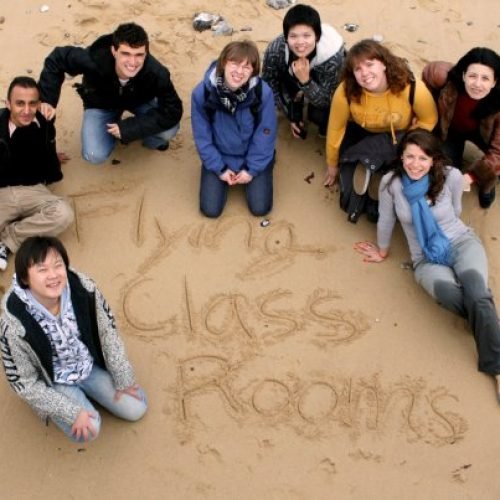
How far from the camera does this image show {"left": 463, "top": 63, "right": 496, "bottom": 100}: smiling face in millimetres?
4129

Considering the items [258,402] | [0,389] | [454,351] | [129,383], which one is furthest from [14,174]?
[454,351]

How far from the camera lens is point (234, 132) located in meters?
4.59

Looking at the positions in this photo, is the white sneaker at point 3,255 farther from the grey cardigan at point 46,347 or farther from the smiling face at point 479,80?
the smiling face at point 479,80

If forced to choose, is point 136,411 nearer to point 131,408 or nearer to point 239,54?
point 131,408

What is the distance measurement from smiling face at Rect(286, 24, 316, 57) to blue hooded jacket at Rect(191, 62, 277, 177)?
0.99 ft

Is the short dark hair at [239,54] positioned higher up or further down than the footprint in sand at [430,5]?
higher up

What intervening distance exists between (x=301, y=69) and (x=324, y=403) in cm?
216

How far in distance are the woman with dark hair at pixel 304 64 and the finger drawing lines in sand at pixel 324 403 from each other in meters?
1.94

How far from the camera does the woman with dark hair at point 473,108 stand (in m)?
4.15

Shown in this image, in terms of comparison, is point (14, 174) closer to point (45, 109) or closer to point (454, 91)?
point (45, 109)

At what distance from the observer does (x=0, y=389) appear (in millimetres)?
3824

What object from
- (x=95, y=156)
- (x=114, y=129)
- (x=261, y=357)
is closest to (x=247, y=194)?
(x=114, y=129)

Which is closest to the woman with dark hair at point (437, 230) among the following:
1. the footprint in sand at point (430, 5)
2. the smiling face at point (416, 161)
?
the smiling face at point (416, 161)

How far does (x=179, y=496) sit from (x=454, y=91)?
287cm
